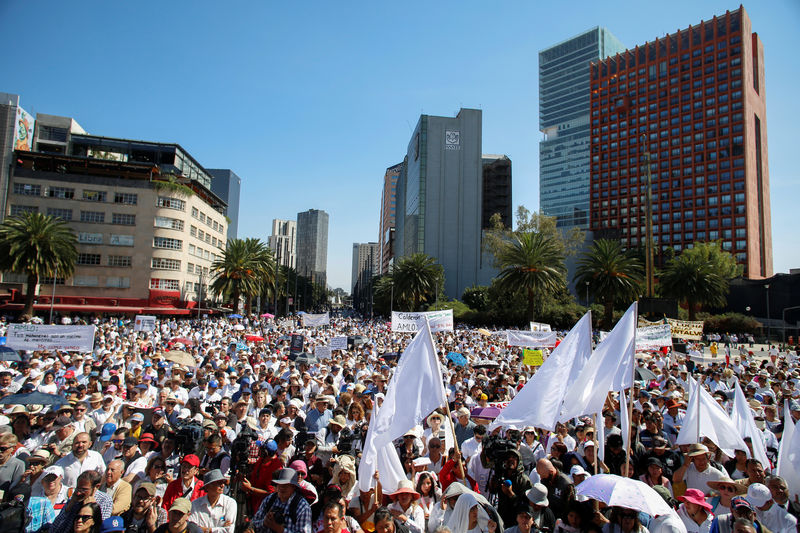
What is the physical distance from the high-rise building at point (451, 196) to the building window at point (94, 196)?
2305 inches

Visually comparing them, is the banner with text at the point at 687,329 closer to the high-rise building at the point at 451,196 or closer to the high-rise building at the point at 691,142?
the high-rise building at the point at 451,196

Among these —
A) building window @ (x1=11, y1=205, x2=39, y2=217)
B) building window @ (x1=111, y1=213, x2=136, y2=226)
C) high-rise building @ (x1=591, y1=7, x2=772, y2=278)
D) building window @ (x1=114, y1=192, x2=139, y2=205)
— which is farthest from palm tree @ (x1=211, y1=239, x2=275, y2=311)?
high-rise building @ (x1=591, y1=7, x2=772, y2=278)

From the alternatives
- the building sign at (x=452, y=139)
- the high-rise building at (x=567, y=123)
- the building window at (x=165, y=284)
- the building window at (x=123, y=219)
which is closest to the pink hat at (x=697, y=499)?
the building window at (x=165, y=284)

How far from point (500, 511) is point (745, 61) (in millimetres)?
133821

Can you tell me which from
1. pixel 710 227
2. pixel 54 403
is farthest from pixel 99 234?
pixel 710 227

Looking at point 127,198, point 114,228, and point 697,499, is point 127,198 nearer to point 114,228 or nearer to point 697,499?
point 114,228

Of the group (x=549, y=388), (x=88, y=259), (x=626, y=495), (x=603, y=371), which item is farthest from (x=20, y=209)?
(x=626, y=495)

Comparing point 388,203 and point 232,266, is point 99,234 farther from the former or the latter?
point 388,203

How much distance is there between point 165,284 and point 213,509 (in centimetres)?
6092

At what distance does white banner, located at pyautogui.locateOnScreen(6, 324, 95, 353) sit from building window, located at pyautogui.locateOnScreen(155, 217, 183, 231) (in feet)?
168

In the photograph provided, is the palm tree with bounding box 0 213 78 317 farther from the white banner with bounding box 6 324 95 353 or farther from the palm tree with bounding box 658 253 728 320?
the palm tree with bounding box 658 253 728 320

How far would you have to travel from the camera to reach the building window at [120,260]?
59.2 meters

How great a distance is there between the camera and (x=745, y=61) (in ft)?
350

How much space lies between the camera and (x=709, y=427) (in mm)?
6629
